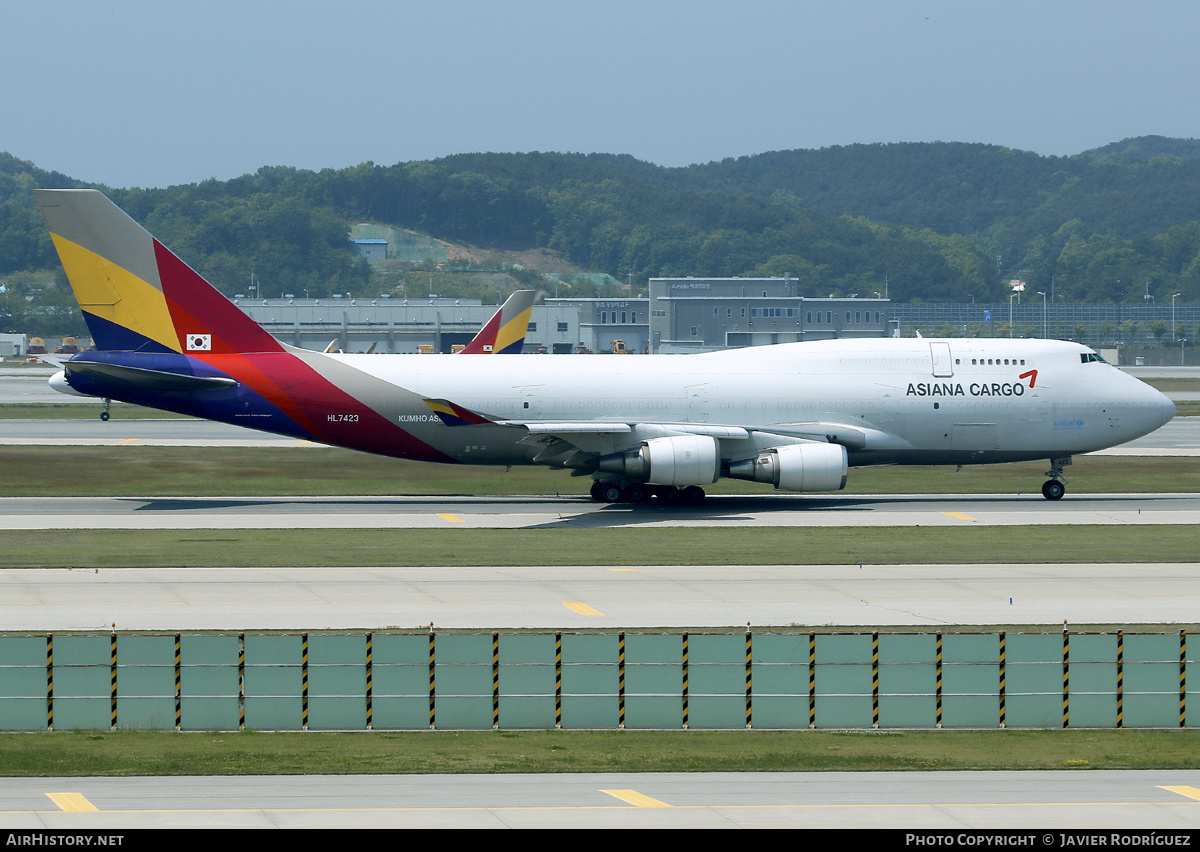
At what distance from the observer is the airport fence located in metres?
19.7

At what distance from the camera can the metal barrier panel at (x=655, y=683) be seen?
65.8ft

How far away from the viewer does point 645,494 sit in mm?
46906

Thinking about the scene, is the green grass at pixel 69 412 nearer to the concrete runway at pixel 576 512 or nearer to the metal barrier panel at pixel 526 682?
the concrete runway at pixel 576 512

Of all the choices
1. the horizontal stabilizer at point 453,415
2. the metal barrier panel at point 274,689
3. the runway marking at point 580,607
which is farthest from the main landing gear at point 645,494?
the metal barrier panel at point 274,689

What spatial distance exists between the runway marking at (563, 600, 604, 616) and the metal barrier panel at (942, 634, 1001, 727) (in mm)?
9190

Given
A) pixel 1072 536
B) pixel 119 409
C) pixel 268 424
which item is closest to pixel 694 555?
pixel 1072 536

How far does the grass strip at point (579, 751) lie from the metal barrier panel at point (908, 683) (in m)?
0.27

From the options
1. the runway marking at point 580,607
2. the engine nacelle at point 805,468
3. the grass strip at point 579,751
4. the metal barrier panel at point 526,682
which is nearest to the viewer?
the grass strip at point 579,751

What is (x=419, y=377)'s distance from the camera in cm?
4644

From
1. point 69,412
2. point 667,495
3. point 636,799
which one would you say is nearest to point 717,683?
point 636,799

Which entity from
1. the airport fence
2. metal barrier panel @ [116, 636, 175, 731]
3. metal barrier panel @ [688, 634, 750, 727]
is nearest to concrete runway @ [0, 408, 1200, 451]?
metal barrier panel @ [116, 636, 175, 731]

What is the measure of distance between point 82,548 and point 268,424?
10.9m

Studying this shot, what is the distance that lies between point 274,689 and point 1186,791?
1208cm

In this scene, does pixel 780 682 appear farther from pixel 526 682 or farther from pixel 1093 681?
pixel 1093 681
